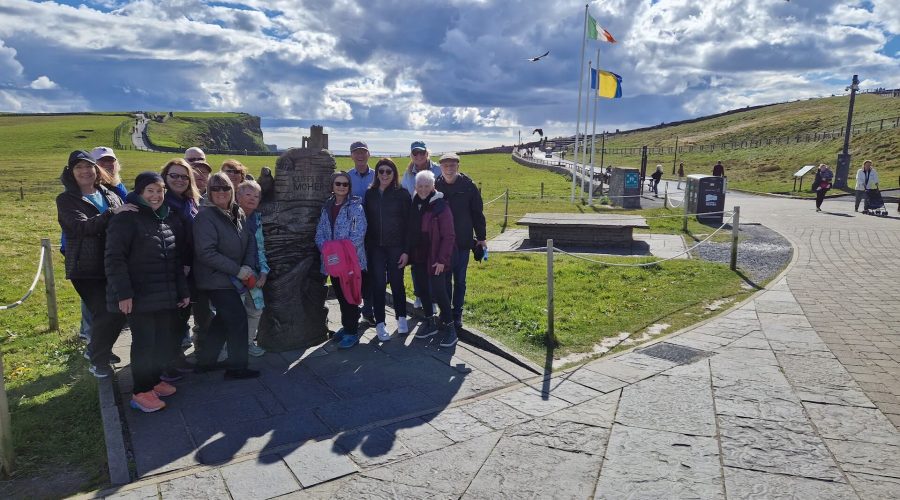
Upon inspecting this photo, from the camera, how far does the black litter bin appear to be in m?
16.4

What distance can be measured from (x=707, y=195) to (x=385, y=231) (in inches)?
518

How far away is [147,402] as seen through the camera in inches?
180

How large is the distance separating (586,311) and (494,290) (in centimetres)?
168

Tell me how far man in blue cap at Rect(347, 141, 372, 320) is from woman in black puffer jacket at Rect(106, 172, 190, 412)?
6.91ft

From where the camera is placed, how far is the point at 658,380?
5.15 meters

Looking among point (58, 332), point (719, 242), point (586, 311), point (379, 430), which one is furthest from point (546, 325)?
point (719, 242)

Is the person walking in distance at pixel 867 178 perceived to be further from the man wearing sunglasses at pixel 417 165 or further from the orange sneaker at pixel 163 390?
the orange sneaker at pixel 163 390

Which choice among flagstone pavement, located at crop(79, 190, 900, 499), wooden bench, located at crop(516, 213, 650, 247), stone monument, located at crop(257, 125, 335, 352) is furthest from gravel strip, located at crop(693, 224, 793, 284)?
stone monument, located at crop(257, 125, 335, 352)

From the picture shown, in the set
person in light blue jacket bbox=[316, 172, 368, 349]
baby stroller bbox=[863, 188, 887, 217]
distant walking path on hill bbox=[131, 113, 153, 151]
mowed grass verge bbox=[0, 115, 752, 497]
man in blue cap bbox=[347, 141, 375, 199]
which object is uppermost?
distant walking path on hill bbox=[131, 113, 153, 151]

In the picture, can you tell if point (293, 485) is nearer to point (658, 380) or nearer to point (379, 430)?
point (379, 430)

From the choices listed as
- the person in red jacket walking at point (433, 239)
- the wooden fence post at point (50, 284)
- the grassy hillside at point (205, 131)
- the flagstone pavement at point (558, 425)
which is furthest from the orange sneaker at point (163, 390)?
the grassy hillside at point (205, 131)

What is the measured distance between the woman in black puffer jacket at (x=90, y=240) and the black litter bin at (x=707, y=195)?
14994 millimetres

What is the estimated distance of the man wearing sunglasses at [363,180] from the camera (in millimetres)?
6398

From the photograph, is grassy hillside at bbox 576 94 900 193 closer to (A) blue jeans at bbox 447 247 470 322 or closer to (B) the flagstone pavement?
(B) the flagstone pavement
